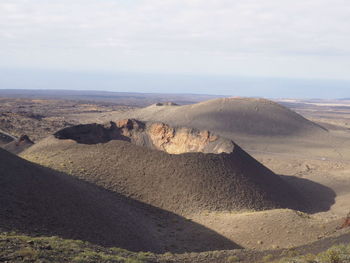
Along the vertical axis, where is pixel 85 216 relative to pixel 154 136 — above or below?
below

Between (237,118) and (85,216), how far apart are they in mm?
63593

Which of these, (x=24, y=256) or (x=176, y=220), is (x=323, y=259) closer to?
(x=24, y=256)

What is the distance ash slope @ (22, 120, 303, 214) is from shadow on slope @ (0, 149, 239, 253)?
1763 mm

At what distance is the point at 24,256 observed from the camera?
1030 cm

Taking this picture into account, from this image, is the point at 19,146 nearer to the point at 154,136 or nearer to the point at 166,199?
the point at 154,136

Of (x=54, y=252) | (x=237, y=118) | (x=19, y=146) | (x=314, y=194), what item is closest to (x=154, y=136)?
(x=19, y=146)

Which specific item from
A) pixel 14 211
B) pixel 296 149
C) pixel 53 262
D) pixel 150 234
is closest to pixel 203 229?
pixel 150 234

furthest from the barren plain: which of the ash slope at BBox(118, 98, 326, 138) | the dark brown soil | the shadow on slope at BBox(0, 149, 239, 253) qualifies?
the ash slope at BBox(118, 98, 326, 138)

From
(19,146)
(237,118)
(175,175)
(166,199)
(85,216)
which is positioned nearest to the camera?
(85,216)

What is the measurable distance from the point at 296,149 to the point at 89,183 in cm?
4628

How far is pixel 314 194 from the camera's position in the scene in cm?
3603

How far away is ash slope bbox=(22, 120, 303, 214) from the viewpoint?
86.2 feet

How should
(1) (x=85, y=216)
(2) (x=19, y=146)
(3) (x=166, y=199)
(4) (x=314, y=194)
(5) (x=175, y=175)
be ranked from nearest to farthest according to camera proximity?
1. (1) (x=85, y=216)
2. (3) (x=166, y=199)
3. (5) (x=175, y=175)
4. (4) (x=314, y=194)
5. (2) (x=19, y=146)

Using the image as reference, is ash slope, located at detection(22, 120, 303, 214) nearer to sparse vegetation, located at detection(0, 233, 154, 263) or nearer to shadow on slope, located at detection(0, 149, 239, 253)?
shadow on slope, located at detection(0, 149, 239, 253)
